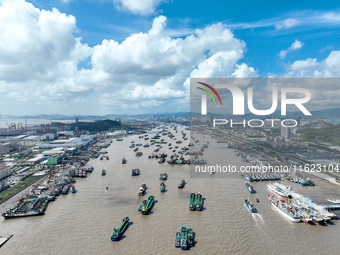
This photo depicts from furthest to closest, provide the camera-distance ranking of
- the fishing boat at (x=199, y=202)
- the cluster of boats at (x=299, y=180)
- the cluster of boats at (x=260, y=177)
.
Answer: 1. the cluster of boats at (x=260, y=177)
2. the cluster of boats at (x=299, y=180)
3. the fishing boat at (x=199, y=202)

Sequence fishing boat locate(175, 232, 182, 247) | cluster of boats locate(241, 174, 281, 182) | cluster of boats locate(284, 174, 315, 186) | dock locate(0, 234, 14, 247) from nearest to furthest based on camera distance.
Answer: fishing boat locate(175, 232, 182, 247), dock locate(0, 234, 14, 247), cluster of boats locate(284, 174, 315, 186), cluster of boats locate(241, 174, 281, 182)

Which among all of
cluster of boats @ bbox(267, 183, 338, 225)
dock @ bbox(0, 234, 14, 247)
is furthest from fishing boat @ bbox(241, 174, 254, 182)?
dock @ bbox(0, 234, 14, 247)

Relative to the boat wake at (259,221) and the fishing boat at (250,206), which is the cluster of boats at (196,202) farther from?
the boat wake at (259,221)

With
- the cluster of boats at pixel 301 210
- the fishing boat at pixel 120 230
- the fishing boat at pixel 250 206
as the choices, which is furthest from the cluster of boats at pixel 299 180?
the fishing boat at pixel 120 230

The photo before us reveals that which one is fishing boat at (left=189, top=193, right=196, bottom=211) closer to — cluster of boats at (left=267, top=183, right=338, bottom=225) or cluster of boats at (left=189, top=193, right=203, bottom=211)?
cluster of boats at (left=189, top=193, right=203, bottom=211)

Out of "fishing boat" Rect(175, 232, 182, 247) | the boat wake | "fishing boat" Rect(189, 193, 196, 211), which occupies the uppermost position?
"fishing boat" Rect(189, 193, 196, 211)

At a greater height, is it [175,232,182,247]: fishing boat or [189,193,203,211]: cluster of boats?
[189,193,203,211]: cluster of boats

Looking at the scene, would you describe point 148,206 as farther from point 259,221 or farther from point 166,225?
point 259,221

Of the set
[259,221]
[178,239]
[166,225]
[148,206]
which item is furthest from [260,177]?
[178,239]
